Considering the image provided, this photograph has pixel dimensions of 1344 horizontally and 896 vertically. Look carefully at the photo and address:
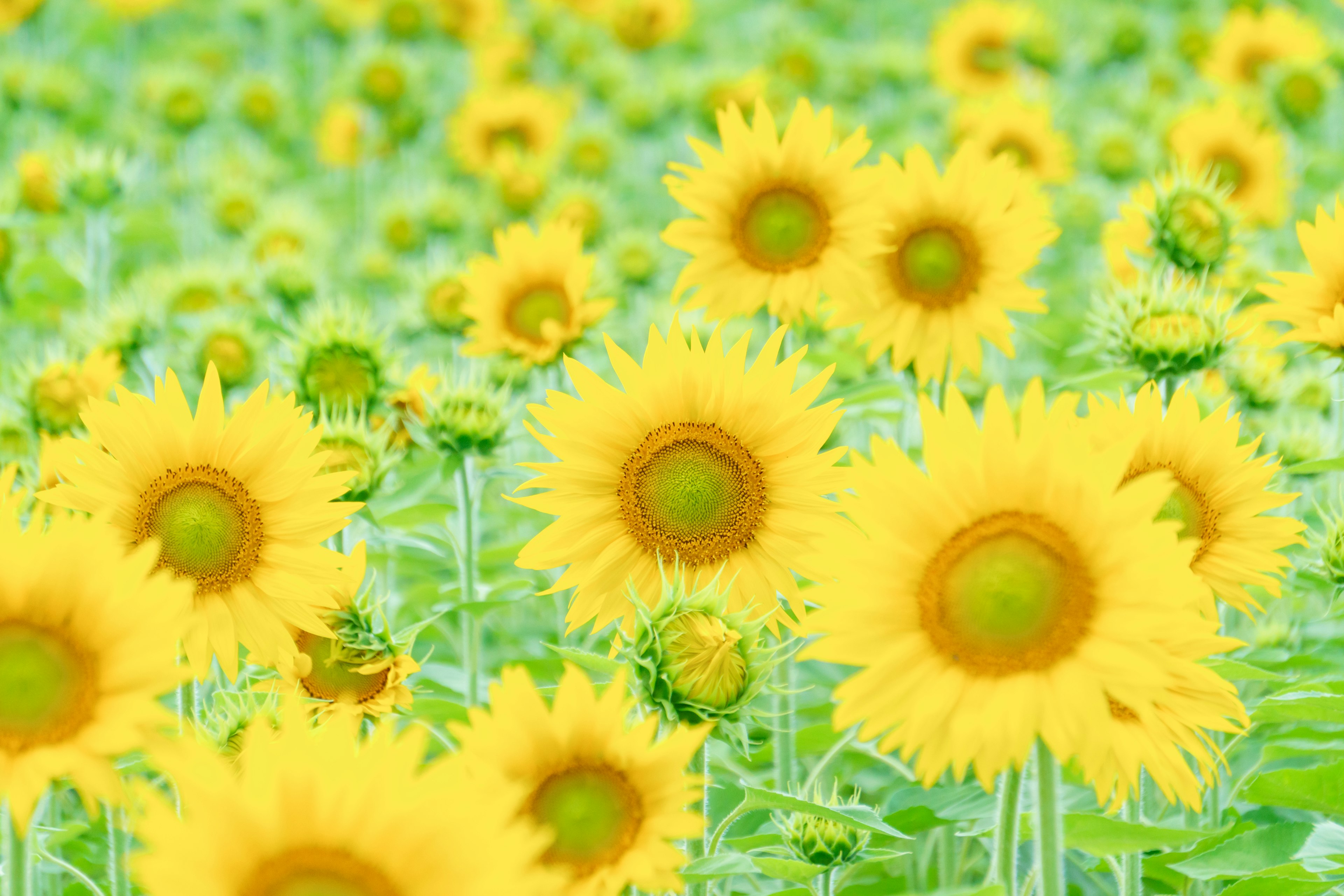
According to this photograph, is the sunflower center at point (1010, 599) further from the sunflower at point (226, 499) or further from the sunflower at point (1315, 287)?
the sunflower at point (1315, 287)

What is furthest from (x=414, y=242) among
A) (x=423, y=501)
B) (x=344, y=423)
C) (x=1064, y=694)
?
(x=1064, y=694)

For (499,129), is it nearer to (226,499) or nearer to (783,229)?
(783,229)

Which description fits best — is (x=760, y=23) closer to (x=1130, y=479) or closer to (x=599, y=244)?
(x=599, y=244)

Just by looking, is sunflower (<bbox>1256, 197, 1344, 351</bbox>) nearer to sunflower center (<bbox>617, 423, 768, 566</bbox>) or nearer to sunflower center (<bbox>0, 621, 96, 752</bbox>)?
sunflower center (<bbox>617, 423, 768, 566</bbox>)

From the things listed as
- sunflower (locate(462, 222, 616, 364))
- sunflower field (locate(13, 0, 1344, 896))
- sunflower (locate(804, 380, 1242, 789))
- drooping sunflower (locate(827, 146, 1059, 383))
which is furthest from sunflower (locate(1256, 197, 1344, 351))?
sunflower (locate(462, 222, 616, 364))

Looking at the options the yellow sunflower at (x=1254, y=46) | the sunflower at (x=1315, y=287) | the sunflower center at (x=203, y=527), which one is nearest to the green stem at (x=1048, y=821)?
the sunflower center at (x=203, y=527)

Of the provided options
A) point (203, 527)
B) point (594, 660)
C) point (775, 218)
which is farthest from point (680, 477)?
point (775, 218)

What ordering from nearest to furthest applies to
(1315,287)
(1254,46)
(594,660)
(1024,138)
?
(594,660), (1315,287), (1024,138), (1254,46)
